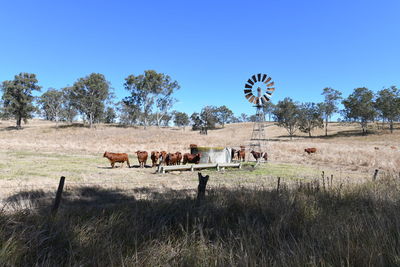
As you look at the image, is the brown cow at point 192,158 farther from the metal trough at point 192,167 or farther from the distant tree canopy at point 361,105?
the distant tree canopy at point 361,105

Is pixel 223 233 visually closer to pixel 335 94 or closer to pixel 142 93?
pixel 142 93

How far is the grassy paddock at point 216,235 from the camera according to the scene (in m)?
2.58

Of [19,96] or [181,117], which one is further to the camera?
[181,117]

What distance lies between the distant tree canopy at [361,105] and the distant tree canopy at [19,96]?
8415 centimetres

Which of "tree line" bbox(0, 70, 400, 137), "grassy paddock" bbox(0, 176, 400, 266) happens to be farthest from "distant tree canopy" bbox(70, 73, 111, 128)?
"grassy paddock" bbox(0, 176, 400, 266)

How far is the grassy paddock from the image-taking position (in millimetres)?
2584

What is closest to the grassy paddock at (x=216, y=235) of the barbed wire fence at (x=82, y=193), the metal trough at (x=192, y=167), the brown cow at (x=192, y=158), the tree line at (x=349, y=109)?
the barbed wire fence at (x=82, y=193)

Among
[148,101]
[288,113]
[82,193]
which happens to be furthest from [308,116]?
[82,193]

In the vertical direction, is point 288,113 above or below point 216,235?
above

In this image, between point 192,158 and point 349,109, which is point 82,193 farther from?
point 349,109

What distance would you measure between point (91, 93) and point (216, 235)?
224ft

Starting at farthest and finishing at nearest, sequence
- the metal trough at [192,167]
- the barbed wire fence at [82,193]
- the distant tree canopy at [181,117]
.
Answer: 1. the distant tree canopy at [181,117]
2. the metal trough at [192,167]
3. the barbed wire fence at [82,193]

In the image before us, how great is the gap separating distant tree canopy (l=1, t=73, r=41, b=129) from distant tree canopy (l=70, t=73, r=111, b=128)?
10148 millimetres

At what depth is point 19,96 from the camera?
6147 centimetres
